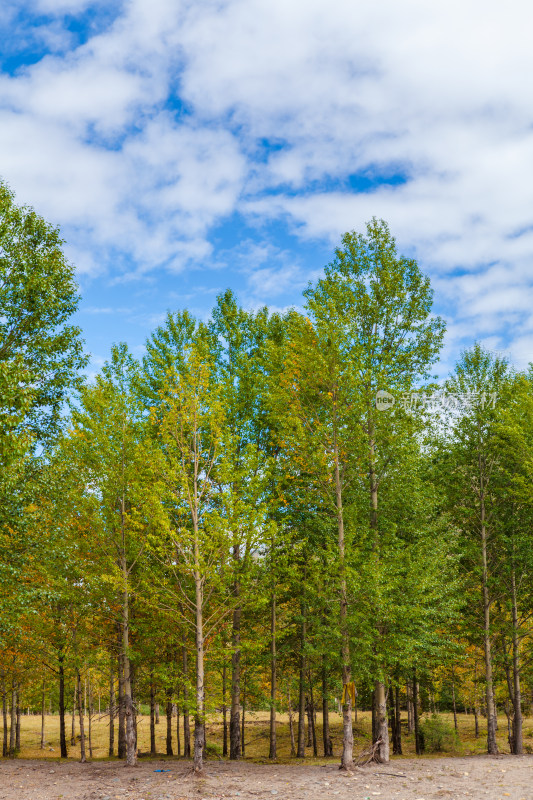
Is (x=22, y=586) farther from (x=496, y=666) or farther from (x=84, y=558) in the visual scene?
(x=496, y=666)

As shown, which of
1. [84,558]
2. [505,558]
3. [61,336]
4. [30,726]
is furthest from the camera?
[30,726]

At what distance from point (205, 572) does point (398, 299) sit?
1188 cm

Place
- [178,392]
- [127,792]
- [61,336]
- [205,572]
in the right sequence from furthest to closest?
[61,336]
[178,392]
[205,572]
[127,792]

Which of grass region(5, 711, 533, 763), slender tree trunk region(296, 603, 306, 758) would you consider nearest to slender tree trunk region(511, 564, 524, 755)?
grass region(5, 711, 533, 763)

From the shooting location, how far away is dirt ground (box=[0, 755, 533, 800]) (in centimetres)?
1304

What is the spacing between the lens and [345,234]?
2131 cm

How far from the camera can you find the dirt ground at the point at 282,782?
513 inches

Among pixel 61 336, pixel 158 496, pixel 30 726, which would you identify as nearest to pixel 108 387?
pixel 61 336

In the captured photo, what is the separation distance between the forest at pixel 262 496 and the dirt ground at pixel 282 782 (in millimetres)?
1135
